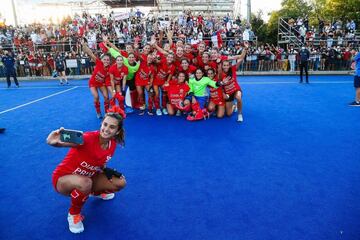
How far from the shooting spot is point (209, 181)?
12.0 feet

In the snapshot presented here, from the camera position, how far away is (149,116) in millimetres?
7234

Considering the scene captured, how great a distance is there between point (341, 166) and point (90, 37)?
1629cm

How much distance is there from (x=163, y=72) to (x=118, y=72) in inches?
43.9

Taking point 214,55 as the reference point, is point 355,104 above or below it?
below

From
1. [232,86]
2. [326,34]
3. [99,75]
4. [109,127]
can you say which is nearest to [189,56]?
[232,86]

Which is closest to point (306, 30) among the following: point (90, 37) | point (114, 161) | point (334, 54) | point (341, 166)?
point (334, 54)

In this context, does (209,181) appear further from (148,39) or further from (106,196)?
(148,39)

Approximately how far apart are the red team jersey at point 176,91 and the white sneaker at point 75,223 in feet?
14.7

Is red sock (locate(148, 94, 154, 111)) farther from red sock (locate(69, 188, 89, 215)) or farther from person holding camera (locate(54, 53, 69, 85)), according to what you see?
person holding camera (locate(54, 53, 69, 85))

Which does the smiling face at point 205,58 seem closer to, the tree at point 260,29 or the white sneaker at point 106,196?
the white sneaker at point 106,196

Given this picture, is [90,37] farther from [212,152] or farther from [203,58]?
[212,152]

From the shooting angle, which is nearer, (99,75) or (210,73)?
(210,73)

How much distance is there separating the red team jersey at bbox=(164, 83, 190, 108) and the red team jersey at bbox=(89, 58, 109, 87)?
1.51 meters

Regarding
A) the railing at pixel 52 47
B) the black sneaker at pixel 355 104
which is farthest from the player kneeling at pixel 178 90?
the railing at pixel 52 47
